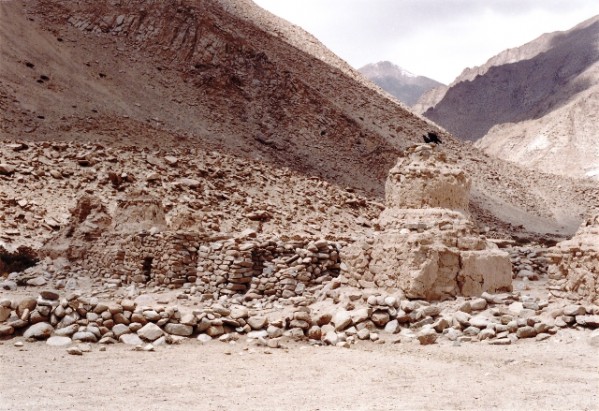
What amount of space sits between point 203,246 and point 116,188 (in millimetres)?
8912

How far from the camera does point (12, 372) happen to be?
5.63m

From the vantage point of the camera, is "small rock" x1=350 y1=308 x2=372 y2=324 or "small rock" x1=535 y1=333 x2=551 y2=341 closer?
"small rock" x1=535 y1=333 x2=551 y2=341

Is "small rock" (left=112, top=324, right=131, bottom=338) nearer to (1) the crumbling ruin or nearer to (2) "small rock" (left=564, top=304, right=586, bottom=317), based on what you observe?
(1) the crumbling ruin

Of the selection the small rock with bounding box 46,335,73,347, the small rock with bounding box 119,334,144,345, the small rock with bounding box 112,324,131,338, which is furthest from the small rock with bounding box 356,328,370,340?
the small rock with bounding box 46,335,73,347

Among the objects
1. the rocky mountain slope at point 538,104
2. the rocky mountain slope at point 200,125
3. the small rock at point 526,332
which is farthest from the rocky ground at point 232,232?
the rocky mountain slope at point 538,104

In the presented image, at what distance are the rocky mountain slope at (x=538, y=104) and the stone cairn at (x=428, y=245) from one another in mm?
48937

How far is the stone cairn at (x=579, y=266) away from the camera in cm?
700

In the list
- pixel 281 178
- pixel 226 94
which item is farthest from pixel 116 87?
pixel 281 178

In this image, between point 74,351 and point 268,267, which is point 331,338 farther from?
point 268,267

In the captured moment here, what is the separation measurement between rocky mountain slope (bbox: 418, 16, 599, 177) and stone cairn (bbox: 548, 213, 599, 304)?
164 ft

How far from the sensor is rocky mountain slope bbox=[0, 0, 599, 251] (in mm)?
19188

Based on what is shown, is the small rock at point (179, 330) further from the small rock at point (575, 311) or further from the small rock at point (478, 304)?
the small rock at point (575, 311)

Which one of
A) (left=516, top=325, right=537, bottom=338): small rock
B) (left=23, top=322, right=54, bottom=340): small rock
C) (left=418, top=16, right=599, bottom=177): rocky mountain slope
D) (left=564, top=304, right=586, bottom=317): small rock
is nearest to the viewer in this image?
(left=516, top=325, right=537, bottom=338): small rock

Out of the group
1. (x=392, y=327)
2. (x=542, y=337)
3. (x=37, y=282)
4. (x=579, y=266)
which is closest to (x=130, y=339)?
(x=392, y=327)
